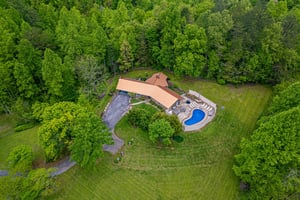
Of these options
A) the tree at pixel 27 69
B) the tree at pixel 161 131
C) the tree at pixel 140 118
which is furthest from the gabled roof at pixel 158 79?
the tree at pixel 27 69

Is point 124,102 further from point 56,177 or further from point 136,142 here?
point 56,177

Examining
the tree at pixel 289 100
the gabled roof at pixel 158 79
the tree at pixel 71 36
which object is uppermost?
the tree at pixel 71 36

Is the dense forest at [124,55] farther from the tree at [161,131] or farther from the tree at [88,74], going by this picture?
the tree at [161,131]

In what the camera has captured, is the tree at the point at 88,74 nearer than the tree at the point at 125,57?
Yes

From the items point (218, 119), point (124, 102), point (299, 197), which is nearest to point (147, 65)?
point (124, 102)

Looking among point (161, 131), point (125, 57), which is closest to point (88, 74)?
point (125, 57)

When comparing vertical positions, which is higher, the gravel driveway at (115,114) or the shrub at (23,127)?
the gravel driveway at (115,114)
